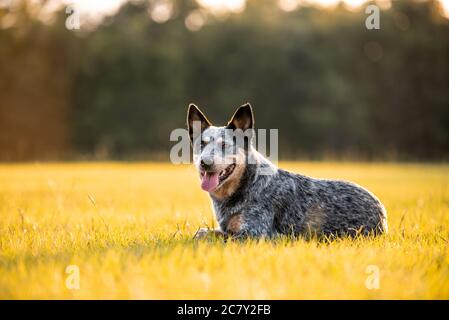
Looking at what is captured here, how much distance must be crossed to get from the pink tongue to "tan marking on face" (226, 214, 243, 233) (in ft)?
1.60

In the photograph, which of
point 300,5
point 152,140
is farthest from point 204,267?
point 300,5

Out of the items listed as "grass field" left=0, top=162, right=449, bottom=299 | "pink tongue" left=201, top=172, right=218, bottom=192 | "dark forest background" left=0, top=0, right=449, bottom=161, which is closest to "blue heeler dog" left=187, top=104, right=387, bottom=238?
"pink tongue" left=201, top=172, right=218, bottom=192

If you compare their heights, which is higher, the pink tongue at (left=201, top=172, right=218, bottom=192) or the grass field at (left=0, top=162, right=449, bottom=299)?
the pink tongue at (left=201, top=172, right=218, bottom=192)

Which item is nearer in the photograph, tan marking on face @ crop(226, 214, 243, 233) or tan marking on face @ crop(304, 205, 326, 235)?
tan marking on face @ crop(226, 214, 243, 233)

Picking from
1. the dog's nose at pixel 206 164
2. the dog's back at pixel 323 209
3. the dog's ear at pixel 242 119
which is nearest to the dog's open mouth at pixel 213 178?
the dog's nose at pixel 206 164

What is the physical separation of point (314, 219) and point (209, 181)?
1539 millimetres

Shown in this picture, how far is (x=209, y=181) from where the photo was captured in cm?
704

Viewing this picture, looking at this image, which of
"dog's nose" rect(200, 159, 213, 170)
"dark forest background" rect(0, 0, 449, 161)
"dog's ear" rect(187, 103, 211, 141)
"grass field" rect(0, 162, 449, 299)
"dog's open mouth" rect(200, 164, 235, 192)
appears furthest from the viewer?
"dark forest background" rect(0, 0, 449, 161)

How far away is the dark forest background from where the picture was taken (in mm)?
39594

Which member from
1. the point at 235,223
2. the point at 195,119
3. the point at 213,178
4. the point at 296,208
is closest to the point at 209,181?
the point at 213,178

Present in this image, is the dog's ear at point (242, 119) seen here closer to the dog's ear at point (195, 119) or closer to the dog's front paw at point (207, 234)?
the dog's ear at point (195, 119)

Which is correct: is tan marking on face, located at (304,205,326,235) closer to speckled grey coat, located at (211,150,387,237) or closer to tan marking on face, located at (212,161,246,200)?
speckled grey coat, located at (211,150,387,237)

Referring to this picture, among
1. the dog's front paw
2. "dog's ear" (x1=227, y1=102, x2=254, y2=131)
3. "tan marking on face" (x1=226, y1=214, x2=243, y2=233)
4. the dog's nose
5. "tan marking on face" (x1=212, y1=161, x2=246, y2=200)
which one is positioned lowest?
the dog's front paw
